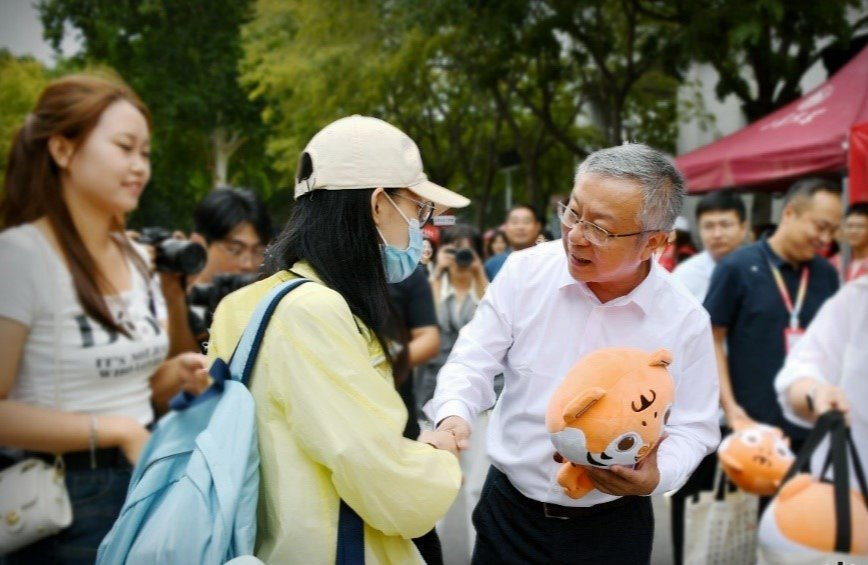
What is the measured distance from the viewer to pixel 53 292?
2.43 metres

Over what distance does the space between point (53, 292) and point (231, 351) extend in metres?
0.77

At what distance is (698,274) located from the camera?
5156 millimetres

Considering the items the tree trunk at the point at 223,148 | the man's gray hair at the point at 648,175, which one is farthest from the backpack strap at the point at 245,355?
the tree trunk at the point at 223,148

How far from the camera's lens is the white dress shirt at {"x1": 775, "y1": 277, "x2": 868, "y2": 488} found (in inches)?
115

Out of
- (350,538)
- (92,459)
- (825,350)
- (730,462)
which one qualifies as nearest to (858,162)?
(730,462)

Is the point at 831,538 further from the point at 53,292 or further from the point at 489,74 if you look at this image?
the point at 489,74

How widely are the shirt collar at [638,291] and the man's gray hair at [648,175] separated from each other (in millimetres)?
152

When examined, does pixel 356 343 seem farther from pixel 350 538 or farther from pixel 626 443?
pixel 626 443

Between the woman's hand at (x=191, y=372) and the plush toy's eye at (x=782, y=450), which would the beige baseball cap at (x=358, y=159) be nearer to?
the woman's hand at (x=191, y=372)

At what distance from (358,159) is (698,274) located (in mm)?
3608

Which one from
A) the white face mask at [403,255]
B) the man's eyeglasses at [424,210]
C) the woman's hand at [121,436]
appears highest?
the man's eyeglasses at [424,210]

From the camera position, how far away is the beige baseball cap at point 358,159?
201 centimetres

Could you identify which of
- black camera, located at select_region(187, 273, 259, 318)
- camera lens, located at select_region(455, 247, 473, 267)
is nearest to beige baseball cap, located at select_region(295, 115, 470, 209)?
black camera, located at select_region(187, 273, 259, 318)

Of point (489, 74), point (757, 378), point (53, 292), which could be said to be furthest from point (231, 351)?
point (489, 74)
